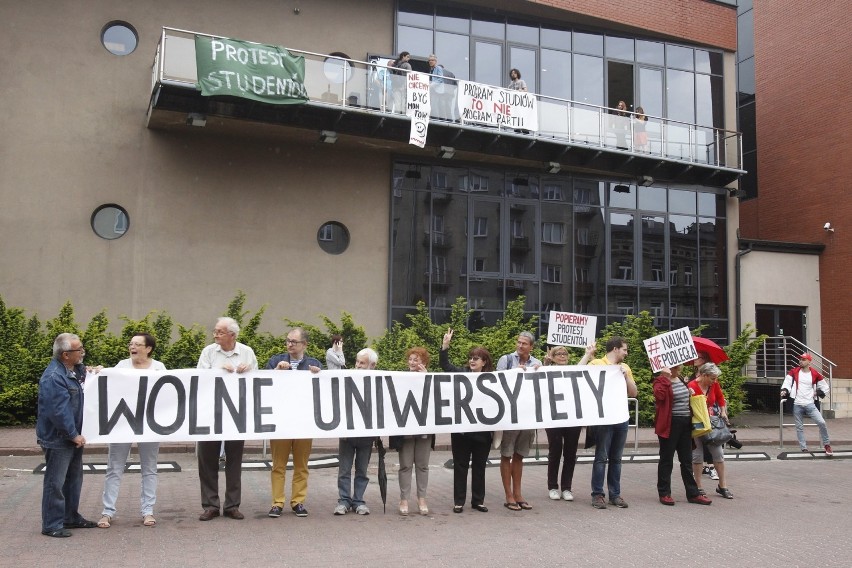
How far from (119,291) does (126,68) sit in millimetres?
5401

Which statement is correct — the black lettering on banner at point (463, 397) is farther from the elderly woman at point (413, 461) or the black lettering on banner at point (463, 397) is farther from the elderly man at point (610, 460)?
the elderly man at point (610, 460)

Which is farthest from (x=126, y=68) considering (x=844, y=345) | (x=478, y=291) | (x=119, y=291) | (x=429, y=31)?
(x=844, y=345)

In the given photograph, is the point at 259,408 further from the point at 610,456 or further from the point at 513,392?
the point at 610,456

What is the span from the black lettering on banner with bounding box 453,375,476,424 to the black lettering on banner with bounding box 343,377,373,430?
3.25ft

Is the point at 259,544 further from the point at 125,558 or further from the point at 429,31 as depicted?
the point at 429,31

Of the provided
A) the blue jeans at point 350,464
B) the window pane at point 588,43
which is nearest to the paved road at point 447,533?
the blue jeans at point 350,464

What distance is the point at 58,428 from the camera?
762 cm

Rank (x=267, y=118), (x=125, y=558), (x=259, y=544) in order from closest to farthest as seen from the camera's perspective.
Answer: (x=125, y=558)
(x=259, y=544)
(x=267, y=118)

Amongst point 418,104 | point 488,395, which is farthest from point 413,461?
point 418,104

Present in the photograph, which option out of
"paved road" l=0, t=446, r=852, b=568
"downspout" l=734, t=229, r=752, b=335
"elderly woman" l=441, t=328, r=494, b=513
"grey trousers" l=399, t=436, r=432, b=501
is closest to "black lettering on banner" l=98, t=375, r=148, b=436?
"paved road" l=0, t=446, r=852, b=568

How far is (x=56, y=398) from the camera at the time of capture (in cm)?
763

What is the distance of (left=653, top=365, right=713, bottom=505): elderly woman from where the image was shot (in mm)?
10047

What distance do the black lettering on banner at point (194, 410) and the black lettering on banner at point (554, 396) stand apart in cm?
390

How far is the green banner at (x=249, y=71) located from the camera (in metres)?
18.6
